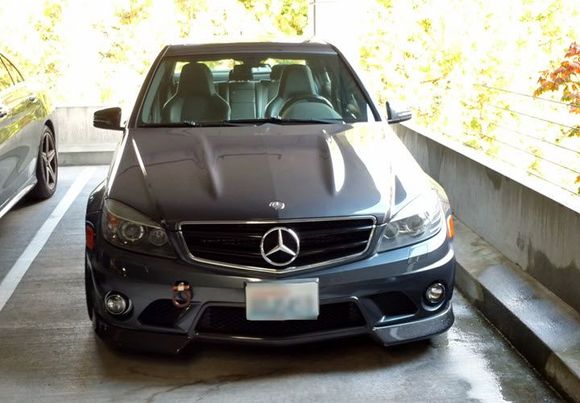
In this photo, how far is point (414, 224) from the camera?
12.4ft

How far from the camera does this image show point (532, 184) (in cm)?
468

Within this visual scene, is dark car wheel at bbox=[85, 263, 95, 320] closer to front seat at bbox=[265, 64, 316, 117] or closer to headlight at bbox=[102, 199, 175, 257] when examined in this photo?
headlight at bbox=[102, 199, 175, 257]

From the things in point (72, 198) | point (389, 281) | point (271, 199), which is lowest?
point (72, 198)

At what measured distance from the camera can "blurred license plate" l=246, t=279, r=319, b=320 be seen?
139 inches

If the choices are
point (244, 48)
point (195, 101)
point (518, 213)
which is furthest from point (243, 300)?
point (244, 48)

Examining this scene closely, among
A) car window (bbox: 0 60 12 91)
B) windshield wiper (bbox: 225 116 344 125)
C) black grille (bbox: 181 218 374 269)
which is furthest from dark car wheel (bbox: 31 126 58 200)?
black grille (bbox: 181 218 374 269)

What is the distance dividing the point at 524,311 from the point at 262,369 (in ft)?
4.49

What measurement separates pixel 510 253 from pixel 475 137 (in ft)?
17.9

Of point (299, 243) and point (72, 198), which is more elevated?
point (299, 243)

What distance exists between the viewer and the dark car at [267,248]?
3562 millimetres

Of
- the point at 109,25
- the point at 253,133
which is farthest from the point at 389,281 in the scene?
the point at 109,25

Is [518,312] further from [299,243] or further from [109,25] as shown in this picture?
[109,25]

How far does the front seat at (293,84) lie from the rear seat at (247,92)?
0.18 feet

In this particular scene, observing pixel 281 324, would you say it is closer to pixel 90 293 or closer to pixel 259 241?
pixel 259 241
